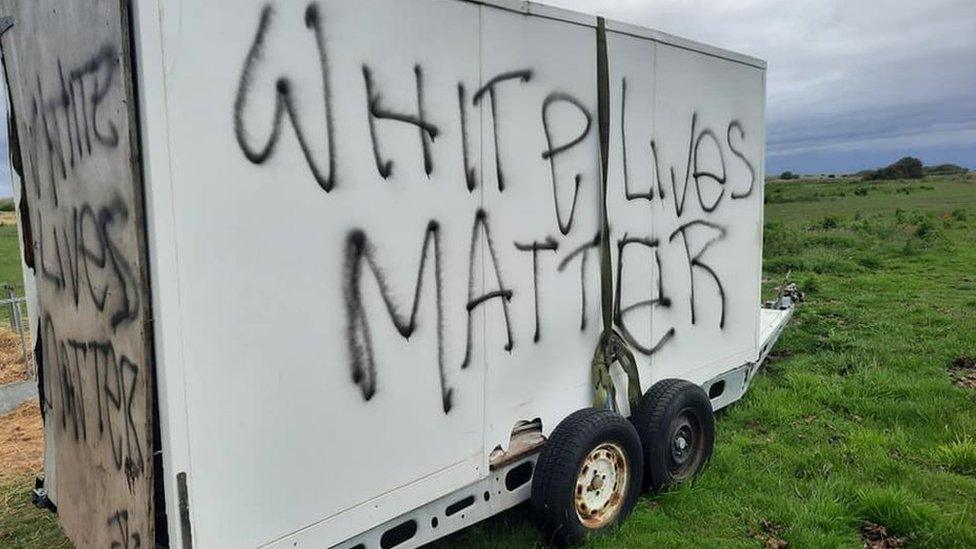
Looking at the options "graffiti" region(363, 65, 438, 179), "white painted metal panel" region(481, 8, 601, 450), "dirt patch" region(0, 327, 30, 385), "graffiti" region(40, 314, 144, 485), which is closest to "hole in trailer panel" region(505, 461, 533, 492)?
"white painted metal panel" region(481, 8, 601, 450)

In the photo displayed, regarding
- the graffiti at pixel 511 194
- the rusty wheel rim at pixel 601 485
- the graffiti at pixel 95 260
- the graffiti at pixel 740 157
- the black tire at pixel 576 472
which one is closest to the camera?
the graffiti at pixel 95 260

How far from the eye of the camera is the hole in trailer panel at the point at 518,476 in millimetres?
3391

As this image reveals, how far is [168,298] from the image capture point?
2156 millimetres

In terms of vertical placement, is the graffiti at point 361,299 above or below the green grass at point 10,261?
above

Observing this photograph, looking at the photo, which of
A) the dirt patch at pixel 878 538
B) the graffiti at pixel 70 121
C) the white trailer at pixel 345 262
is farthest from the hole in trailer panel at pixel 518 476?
the graffiti at pixel 70 121

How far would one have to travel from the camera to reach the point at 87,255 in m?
2.67

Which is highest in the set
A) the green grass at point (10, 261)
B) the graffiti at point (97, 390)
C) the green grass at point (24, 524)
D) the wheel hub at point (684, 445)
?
the graffiti at point (97, 390)

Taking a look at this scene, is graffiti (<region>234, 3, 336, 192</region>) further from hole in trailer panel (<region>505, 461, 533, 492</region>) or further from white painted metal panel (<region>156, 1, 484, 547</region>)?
hole in trailer panel (<region>505, 461, 533, 492</region>)

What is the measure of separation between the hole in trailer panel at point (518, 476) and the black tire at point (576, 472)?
98 millimetres

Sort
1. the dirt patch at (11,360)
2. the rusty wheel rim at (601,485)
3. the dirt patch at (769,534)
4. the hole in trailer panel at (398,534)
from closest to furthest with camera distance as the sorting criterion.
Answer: the hole in trailer panel at (398,534), the rusty wheel rim at (601,485), the dirt patch at (769,534), the dirt patch at (11,360)

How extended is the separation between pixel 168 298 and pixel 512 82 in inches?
69.0

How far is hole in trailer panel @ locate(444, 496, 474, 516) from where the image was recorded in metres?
3.11

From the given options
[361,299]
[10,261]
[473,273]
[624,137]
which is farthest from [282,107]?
[10,261]

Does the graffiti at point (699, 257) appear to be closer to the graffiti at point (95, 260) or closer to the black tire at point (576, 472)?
the black tire at point (576, 472)
